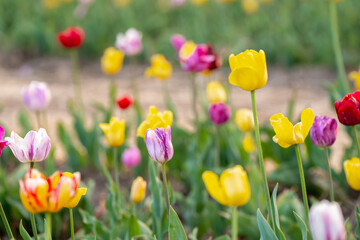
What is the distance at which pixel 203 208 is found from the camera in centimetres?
227

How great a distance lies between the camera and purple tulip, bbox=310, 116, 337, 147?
1395mm

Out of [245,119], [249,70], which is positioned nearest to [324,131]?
[249,70]

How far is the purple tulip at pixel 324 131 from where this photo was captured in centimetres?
139

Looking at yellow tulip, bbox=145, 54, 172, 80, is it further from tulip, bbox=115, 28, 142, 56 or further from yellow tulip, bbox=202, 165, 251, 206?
yellow tulip, bbox=202, 165, 251, 206

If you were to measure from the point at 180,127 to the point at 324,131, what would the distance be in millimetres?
1498

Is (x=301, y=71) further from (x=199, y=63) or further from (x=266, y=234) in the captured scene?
(x=266, y=234)

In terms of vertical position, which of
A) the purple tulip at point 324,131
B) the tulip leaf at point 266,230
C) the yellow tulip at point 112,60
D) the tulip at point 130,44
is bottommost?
the tulip leaf at point 266,230

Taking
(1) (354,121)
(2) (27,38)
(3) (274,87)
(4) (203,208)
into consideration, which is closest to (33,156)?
(1) (354,121)

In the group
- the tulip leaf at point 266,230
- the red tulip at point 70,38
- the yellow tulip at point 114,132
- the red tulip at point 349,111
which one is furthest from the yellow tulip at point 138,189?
the red tulip at point 70,38

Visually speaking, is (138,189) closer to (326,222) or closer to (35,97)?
(35,97)

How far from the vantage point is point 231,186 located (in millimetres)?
1189

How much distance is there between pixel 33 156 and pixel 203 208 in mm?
1094

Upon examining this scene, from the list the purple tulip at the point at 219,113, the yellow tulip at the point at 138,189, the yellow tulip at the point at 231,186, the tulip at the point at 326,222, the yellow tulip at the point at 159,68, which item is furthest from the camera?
the yellow tulip at the point at 159,68

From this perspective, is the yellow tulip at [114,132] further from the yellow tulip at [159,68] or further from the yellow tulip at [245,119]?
the yellow tulip at [159,68]
